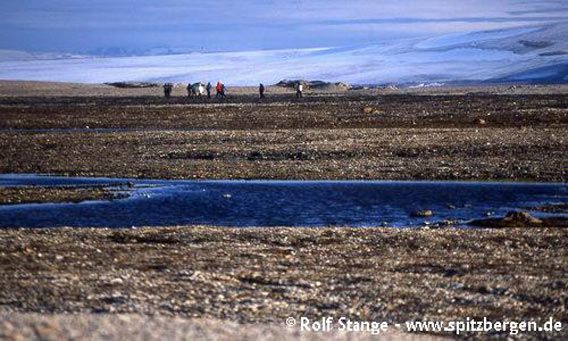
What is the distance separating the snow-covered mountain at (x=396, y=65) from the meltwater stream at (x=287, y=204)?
5449 centimetres

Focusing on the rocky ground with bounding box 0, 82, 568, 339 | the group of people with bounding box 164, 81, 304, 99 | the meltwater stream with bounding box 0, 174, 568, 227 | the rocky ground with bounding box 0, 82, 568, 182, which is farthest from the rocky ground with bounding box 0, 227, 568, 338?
the group of people with bounding box 164, 81, 304, 99

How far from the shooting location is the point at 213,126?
33250 mm

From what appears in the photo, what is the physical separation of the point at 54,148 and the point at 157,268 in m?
16.3

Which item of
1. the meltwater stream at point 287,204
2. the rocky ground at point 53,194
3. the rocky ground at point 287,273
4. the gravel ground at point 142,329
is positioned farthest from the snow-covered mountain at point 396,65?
the gravel ground at point 142,329

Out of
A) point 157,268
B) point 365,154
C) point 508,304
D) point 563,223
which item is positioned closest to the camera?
point 508,304

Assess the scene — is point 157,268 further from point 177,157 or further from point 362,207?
point 177,157

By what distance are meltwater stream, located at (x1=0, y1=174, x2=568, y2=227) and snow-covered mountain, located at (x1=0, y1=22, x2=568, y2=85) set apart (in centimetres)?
5449

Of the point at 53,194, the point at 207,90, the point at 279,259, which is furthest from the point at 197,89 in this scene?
the point at 279,259

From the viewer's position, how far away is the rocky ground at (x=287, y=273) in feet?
31.0

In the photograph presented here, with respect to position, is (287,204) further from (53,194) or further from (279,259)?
(279,259)

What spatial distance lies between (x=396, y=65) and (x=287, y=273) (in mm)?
93056

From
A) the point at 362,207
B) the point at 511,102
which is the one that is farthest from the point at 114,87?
the point at 362,207

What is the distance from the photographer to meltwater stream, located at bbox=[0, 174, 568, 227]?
15.9m

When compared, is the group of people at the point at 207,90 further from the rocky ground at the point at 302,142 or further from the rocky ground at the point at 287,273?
the rocky ground at the point at 287,273
